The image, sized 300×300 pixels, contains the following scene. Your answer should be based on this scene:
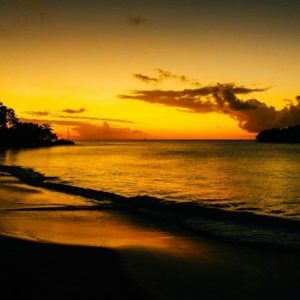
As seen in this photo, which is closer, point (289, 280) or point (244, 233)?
point (289, 280)

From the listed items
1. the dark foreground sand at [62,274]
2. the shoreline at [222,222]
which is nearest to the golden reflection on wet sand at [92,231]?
the dark foreground sand at [62,274]

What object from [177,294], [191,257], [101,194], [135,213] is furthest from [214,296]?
[101,194]

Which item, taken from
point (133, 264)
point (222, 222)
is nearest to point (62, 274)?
point (133, 264)

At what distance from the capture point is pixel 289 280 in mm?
9930

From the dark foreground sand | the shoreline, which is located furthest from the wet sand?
the shoreline

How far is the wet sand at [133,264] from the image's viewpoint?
872 cm

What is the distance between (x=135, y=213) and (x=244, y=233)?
6786 mm

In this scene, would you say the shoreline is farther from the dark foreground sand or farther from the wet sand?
the dark foreground sand

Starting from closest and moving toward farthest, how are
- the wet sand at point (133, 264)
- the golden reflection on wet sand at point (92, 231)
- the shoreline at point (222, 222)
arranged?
the wet sand at point (133, 264)
the golden reflection on wet sand at point (92, 231)
the shoreline at point (222, 222)

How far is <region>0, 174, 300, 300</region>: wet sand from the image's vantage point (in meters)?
8.72

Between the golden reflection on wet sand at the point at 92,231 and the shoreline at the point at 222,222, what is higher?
the golden reflection on wet sand at the point at 92,231

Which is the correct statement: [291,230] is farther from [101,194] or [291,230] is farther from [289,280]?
[101,194]

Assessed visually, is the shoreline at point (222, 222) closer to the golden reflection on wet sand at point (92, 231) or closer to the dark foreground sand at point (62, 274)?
the golden reflection on wet sand at point (92, 231)

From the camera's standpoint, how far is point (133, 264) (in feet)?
36.0
